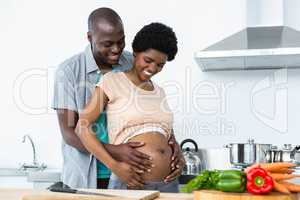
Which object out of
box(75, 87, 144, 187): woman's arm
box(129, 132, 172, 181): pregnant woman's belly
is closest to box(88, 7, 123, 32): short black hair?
box(75, 87, 144, 187): woman's arm

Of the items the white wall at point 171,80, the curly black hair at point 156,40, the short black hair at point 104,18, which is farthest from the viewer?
the white wall at point 171,80

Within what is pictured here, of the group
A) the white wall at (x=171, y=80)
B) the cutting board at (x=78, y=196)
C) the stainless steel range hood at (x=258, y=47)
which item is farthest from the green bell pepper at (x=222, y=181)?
the white wall at (x=171, y=80)

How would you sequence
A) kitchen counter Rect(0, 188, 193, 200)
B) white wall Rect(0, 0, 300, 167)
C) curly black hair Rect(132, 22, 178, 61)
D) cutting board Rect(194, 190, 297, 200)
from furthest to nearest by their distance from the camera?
1. white wall Rect(0, 0, 300, 167)
2. curly black hair Rect(132, 22, 178, 61)
3. kitchen counter Rect(0, 188, 193, 200)
4. cutting board Rect(194, 190, 297, 200)

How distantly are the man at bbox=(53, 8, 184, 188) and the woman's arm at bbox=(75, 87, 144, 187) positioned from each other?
130 millimetres

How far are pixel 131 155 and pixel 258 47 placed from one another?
133cm

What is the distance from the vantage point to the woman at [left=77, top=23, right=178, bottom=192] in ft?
5.71

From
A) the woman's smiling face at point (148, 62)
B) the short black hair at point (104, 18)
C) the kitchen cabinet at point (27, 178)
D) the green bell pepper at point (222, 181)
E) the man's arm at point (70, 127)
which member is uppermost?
the short black hair at point (104, 18)

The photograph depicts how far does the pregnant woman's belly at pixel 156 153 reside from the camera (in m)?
1.77

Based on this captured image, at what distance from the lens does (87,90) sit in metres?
1.99

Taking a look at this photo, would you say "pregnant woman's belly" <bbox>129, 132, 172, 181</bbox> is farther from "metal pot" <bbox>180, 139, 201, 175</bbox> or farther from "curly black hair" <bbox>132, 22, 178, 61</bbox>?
"metal pot" <bbox>180, 139, 201, 175</bbox>

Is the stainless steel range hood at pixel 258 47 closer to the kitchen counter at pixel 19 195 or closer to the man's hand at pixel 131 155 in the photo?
the man's hand at pixel 131 155

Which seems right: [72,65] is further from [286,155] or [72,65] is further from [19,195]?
[286,155]

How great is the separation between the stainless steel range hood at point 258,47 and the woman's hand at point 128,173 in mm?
1220

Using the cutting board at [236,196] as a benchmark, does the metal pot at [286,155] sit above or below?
below
